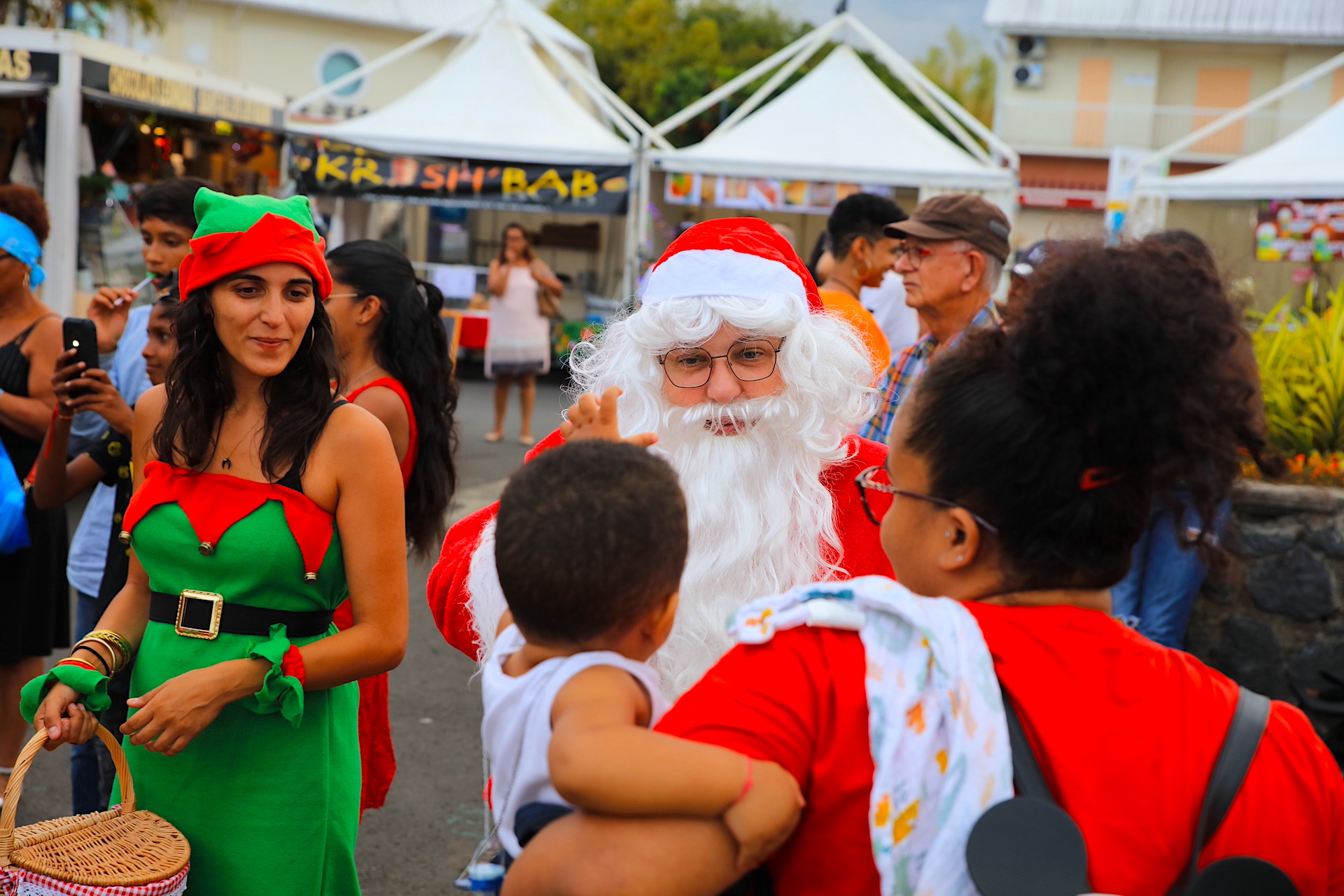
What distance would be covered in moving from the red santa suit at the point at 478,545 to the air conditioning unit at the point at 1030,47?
122 ft

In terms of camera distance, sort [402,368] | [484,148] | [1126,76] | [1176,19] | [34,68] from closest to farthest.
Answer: [402,368] → [34,68] → [484,148] → [1176,19] → [1126,76]

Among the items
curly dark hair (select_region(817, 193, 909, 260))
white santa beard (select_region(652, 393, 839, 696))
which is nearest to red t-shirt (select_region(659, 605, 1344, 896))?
white santa beard (select_region(652, 393, 839, 696))

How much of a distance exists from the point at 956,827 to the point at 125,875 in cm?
147

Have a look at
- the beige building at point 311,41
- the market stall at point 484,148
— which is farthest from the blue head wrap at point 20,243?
the beige building at point 311,41

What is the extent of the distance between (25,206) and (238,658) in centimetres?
293

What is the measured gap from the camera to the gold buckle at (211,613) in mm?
2201

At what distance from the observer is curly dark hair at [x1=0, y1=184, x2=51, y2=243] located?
425cm

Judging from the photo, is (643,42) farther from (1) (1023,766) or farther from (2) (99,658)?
(1) (1023,766)

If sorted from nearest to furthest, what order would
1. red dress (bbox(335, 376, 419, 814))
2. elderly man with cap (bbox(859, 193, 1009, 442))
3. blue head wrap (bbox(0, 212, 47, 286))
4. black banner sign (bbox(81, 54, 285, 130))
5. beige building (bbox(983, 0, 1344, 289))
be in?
1. red dress (bbox(335, 376, 419, 814))
2. blue head wrap (bbox(0, 212, 47, 286))
3. elderly man with cap (bbox(859, 193, 1009, 442))
4. black banner sign (bbox(81, 54, 285, 130))
5. beige building (bbox(983, 0, 1344, 289))

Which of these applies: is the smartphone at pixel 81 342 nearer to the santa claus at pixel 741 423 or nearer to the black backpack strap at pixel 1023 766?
the santa claus at pixel 741 423

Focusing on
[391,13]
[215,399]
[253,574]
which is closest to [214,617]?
[253,574]

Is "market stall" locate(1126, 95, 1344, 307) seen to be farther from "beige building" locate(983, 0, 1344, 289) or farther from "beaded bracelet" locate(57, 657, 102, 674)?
"beige building" locate(983, 0, 1344, 289)

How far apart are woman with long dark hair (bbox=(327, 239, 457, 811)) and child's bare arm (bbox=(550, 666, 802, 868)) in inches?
83.6

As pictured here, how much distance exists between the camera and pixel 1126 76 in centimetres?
3622
